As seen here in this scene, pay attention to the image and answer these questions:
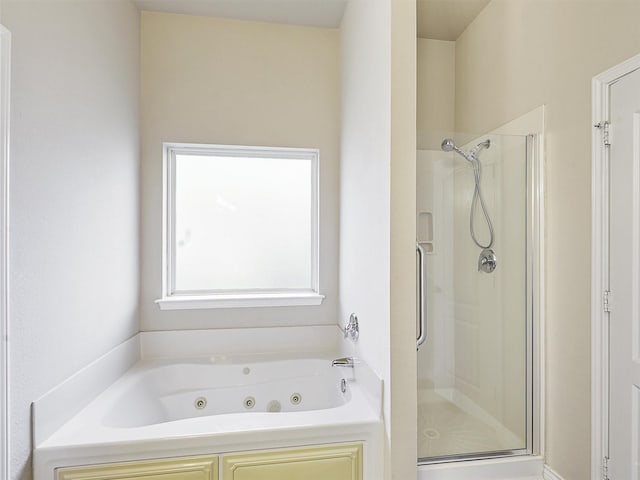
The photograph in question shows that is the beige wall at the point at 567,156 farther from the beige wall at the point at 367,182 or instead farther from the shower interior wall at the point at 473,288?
the beige wall at the point at 367,182

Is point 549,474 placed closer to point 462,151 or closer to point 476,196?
point 476,196

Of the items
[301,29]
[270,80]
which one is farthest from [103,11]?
[301,29]

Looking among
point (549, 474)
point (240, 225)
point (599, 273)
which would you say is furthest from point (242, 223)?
point (549, 474)

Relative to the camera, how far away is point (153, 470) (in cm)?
148

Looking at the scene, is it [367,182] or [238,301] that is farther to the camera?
[238,301]

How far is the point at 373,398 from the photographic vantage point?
173 cm

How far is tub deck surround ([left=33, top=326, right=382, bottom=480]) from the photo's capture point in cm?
146

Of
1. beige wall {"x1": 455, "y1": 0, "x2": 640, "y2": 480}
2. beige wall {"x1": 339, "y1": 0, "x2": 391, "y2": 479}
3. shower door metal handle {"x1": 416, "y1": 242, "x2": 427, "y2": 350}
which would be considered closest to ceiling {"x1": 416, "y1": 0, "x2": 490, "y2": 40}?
beige wall {"x1": 455, "y1": 0, "x2": 640, "y2": 480}

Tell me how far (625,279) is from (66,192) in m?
2.24

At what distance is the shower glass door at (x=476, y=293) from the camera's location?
1960mm

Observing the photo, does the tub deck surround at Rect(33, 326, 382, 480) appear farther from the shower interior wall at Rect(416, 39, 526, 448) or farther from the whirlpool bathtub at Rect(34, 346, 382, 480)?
the shower interior wall at Rect(416, 39, 526, 448)

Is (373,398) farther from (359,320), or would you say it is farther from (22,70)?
(22,70)

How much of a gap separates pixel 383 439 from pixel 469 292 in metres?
0.88

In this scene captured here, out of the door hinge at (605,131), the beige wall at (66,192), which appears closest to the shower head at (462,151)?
the door hinge at (605,131)
